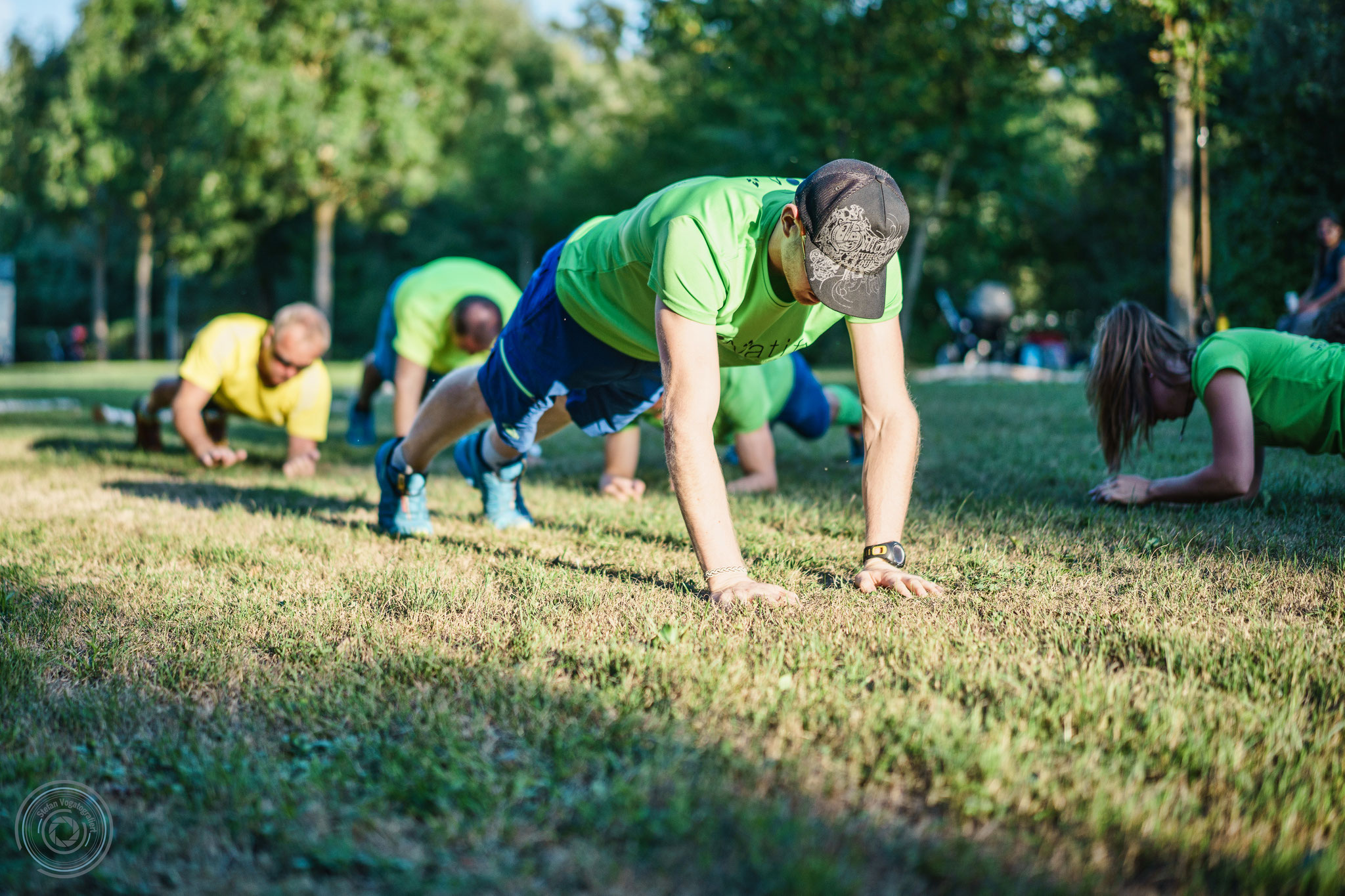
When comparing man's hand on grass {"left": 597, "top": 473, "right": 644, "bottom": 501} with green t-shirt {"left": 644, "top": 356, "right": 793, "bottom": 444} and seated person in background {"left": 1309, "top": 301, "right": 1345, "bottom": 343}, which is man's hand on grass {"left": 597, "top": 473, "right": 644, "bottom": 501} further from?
seated person in background {"left": 1309, "top": 301, "right": 1345, "bottom": 343}

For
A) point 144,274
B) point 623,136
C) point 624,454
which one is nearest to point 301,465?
point 624,454

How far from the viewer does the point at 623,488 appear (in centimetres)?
536

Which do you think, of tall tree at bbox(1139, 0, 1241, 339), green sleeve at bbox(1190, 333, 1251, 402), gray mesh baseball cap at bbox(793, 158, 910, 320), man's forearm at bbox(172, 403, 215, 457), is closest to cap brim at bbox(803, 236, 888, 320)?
gray mesh baseball cap at bbox(793, 158, 910, 320)

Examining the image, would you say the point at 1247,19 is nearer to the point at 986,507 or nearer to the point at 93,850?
the point at 986,507

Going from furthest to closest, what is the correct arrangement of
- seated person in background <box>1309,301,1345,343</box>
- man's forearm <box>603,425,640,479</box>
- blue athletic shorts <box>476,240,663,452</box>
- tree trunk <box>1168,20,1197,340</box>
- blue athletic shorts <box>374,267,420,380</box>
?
tree trunk <box>1168,20,1197,340</box>, blue athletic shorts <box>374,267,420,380</box>, man's forearm <box>603,425,640,479</box>, seated person in background <box>1309,301,1345,343</box>, blue athletic shorts <box>476,240,663,452</box>

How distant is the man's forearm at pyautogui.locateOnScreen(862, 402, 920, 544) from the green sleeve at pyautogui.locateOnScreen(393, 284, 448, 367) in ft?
12.5

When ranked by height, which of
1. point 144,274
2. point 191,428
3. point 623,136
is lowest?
point 191,428

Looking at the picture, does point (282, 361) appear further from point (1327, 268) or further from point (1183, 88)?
point (1183, 88)

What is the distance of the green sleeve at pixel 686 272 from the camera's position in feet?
8.71

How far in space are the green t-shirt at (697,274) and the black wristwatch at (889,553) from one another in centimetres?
70

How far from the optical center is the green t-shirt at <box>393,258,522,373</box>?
6215 mm

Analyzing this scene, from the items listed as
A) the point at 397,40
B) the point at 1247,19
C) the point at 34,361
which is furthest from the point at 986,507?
the point at 34,361

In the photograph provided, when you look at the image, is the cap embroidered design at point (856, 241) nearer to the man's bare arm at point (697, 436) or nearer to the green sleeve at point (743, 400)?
the man's bare arm at point (697, 436)

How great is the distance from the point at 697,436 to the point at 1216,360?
2.36 metres
